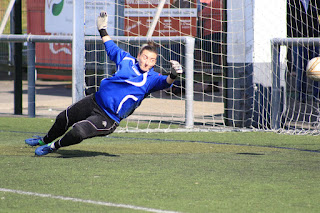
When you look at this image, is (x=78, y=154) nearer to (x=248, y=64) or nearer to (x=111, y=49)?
(x=111, y=49)

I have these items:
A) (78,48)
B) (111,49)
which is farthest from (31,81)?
(111,49)

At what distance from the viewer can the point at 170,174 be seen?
6.98 meters

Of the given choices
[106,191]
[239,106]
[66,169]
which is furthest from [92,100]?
[239,106]

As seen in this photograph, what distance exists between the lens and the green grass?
5.55 meters

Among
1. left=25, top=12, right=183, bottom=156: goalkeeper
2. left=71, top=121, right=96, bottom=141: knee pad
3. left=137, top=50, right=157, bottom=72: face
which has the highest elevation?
left=137, top=50, right=157, bottom=72: face

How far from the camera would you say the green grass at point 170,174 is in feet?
18.2

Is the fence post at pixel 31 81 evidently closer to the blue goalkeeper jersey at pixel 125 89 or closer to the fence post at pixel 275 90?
Result: the fence post at pixel 275 90

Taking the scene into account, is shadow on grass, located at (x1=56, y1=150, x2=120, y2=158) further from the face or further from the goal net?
the goal net

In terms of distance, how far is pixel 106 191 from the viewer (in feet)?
19.7

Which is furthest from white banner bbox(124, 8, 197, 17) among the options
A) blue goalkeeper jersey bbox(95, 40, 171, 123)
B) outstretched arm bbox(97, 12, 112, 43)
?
blue goalkeeper jersey bbox(95, 40, 171, 123)

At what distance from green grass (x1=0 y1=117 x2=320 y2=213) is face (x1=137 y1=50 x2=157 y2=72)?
1.13 meters

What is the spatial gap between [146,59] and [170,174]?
1.65 metres

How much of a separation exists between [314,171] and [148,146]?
9.41 feet

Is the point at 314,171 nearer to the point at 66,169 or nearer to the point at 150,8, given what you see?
the point at 66,169
